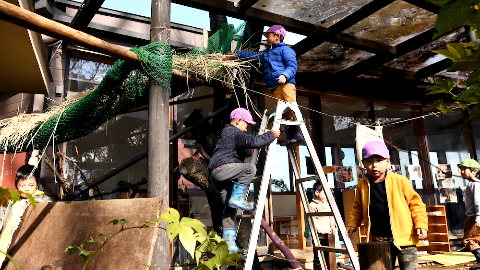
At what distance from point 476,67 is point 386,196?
7.32ft

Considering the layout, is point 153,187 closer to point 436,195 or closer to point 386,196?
point 386,196

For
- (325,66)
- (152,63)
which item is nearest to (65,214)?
(152,63)

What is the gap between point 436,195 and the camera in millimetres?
7523

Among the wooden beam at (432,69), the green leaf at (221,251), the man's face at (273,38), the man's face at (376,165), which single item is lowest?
the green leaf at (221,251)

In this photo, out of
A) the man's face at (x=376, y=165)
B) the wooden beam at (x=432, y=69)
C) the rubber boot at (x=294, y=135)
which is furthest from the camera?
the wooden beam at (x=432, y=69)

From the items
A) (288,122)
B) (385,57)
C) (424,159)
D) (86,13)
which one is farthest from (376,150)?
(424,159)

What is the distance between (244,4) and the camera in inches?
167

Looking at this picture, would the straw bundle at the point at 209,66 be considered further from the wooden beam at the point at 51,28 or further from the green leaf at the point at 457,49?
the green leaf at the point at 457,49

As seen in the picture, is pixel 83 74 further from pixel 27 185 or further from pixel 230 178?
pixel 230 178

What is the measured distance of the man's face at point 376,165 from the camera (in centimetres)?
302

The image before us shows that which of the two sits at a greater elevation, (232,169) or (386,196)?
(232,169)

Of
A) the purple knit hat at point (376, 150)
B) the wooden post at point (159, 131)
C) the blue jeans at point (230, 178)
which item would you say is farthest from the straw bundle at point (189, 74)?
the purple knit hat at point (376, 150)

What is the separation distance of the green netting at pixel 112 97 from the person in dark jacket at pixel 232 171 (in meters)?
0.82

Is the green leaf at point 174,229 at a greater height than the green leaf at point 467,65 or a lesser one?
lesser
